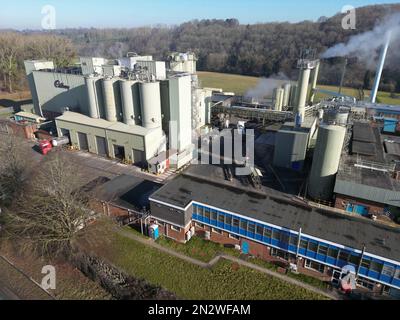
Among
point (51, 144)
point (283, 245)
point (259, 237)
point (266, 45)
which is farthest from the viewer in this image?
point (266, 45)

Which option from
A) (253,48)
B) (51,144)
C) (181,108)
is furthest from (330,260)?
(253,48)

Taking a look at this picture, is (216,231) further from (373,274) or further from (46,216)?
(46,216)

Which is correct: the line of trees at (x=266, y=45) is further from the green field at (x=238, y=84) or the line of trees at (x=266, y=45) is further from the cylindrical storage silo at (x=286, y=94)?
the cylindrical storage silo at (x=286, y=94)

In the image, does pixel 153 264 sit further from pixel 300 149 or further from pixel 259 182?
pixel 300 149

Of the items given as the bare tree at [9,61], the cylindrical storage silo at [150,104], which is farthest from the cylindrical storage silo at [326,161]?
the bare tree at [9,61]

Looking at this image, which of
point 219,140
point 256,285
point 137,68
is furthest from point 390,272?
point 137,68

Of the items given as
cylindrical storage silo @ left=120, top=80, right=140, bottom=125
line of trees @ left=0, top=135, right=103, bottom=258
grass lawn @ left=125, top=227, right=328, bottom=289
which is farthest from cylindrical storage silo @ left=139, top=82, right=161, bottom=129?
grass lawn @ left=125, top=227, right=328, bottom=289

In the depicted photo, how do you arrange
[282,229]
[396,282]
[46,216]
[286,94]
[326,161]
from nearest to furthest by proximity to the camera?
[396,282], [46,216], [282,229], [326,161], [286,94]

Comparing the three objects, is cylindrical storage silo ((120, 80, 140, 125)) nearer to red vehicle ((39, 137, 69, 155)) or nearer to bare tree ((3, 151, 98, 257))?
red vehicle ((39, 137, 69, 155))
